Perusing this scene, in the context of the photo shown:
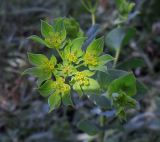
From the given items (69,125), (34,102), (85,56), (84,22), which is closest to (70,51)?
(85,56)

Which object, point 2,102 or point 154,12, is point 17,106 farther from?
point 154,12

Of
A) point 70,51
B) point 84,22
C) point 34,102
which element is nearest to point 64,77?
point 70,51

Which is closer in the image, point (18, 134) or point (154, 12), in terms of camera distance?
point (18, 134)

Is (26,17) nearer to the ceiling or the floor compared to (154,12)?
nearer to the ceiling

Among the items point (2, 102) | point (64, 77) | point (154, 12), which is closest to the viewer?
point (64, 77)

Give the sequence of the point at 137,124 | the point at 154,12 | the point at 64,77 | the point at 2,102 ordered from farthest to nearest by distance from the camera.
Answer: the point at 154,12 → the point at 2,102 → the point at 137,124 → the point at 64,77

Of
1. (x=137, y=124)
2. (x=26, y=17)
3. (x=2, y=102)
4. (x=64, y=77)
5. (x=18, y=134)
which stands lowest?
(x=137, y=124)

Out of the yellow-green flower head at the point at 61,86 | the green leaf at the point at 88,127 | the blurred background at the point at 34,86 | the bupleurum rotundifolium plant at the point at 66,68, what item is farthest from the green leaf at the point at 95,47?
the blurred background at the point at 34,86
